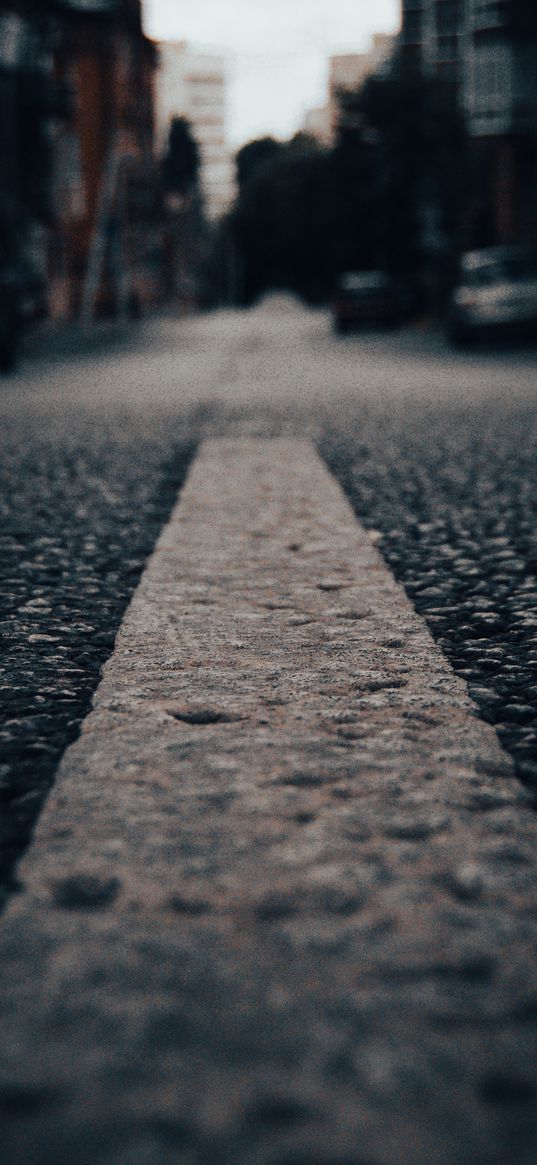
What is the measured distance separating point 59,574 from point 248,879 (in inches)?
74.9

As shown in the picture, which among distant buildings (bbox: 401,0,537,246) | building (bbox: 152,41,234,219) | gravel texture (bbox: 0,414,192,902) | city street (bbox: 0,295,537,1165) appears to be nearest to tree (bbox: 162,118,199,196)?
distant buildings (bbox: 401,0,537,246)

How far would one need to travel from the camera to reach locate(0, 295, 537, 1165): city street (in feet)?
3.03

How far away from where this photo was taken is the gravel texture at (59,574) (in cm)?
179

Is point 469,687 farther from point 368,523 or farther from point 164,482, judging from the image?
point 164,482

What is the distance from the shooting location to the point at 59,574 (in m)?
3.13

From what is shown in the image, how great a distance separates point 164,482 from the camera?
488cm

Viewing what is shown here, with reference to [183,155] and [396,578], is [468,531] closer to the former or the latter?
[396,578]

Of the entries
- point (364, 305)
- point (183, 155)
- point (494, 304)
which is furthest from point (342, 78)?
point (494, 304)

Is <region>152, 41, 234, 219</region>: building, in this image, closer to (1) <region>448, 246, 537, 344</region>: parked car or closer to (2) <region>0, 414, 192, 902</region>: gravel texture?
(1) <region>448, 246, 537, 344</region>: parked car

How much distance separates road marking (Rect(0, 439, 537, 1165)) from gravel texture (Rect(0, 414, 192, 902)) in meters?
0.06

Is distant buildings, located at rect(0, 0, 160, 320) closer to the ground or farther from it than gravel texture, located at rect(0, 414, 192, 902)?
farther from it

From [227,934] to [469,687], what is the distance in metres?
0.97

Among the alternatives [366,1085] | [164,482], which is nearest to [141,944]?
[366,1085]

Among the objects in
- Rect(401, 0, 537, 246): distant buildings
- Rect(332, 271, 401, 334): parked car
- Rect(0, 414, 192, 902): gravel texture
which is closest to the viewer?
Rect(0, 414, 192, 902): gravel texture
